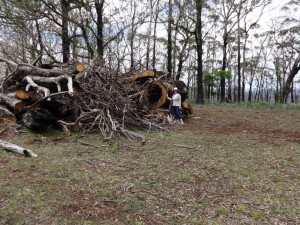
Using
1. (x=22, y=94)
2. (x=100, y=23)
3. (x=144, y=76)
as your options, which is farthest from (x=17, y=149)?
(x=100, y=23)

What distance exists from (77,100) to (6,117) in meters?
1.66

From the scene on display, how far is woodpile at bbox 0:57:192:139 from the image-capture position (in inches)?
249

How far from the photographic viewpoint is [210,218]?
281cm

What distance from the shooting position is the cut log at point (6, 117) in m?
6.30

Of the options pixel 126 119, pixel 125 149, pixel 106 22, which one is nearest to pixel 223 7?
pixel 106 22

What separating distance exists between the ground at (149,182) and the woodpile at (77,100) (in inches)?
19.6

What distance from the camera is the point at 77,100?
22.8 feet

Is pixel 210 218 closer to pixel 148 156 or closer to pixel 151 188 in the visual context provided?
pixel 151 188

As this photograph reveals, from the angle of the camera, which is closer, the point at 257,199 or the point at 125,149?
the point at 257,199

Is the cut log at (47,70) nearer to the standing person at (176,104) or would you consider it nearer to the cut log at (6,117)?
the cut log at (6,117)

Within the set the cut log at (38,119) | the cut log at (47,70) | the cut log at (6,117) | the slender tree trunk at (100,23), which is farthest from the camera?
the slender tree trunk at (100,23)

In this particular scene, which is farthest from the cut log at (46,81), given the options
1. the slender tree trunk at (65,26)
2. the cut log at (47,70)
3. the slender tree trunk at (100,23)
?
the slender tree trunk at (100,23)

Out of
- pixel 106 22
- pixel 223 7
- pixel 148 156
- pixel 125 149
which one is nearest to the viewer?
pixel 148 156

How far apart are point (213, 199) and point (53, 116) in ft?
14.4
